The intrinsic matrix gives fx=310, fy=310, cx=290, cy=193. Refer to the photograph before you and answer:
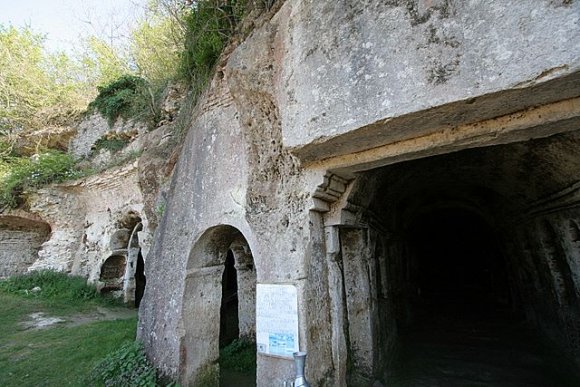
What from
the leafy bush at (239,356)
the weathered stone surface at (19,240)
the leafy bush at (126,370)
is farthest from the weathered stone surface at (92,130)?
the leafy bush at (126,370)

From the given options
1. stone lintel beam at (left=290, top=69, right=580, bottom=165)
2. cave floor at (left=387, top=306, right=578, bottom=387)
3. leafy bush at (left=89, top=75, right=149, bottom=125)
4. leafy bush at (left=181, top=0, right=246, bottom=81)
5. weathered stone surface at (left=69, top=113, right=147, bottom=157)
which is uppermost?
leafy bush at (left=89, top=75, right=149, bottom=125)

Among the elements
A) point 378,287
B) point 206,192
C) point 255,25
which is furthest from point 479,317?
point 255,25

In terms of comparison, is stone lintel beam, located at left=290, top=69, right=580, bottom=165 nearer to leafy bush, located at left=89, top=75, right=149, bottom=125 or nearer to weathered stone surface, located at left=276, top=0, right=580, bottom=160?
weathered stone surface, located at left=276, top=0, right=580, bottom=160

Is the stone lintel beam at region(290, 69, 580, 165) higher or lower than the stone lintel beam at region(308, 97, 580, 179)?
higher

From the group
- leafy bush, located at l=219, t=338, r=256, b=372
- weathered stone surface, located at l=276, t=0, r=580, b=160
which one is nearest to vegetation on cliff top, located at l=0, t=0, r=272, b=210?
weathered stone surface, located at l=276, t=0, r=580, b=160

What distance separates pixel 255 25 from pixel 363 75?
1901mm

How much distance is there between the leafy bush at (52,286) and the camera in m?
9.34

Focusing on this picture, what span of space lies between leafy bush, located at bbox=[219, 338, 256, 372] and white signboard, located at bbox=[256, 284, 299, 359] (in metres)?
2.53

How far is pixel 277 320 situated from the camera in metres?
3.10

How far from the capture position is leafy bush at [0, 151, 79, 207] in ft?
34.0

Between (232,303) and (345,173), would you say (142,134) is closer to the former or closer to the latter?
(232,303)

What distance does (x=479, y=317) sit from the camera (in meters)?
8.54

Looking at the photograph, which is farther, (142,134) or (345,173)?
(142,134)

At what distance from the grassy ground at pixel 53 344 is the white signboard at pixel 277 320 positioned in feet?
9.11
